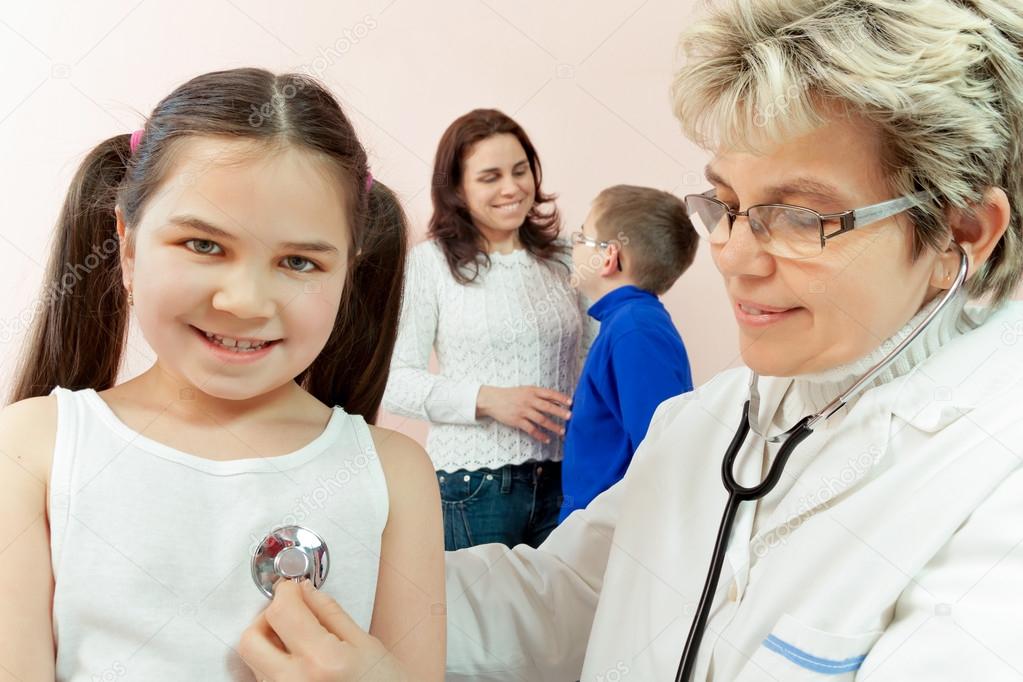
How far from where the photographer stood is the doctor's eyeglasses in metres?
0.99

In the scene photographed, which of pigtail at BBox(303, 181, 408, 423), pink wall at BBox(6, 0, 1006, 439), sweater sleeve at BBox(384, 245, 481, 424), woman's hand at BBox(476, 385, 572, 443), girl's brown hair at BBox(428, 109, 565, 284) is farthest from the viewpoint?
pink wall at BBox(6, 0, 1006, 439)

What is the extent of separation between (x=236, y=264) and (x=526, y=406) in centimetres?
150

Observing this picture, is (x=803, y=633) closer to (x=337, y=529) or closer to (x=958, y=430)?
(x=958, y=430)

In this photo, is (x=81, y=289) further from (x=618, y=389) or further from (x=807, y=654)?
(x=618, y=389)

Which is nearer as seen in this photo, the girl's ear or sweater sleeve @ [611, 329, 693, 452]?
the girl's ear

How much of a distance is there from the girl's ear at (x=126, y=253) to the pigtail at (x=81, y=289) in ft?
0.20

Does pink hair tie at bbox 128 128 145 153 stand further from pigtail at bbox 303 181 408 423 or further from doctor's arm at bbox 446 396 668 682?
doctor's arm at bbox 446 396 668 682

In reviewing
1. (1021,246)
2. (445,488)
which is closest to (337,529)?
(1021,246)

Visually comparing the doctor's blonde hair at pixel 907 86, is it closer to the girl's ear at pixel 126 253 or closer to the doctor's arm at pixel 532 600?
the doctor's arm at pixel 532 600

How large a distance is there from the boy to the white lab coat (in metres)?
0.84

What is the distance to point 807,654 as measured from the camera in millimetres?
990

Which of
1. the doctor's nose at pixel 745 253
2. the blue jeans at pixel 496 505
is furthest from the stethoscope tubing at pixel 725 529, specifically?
the blue jeans at pixel 496 505

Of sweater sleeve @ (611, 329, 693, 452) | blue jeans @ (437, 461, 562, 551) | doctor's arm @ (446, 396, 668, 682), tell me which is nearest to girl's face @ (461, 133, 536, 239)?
sweater sleeve @ (611, 329, 693, 452)

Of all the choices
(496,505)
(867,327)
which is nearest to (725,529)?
(867,327)
